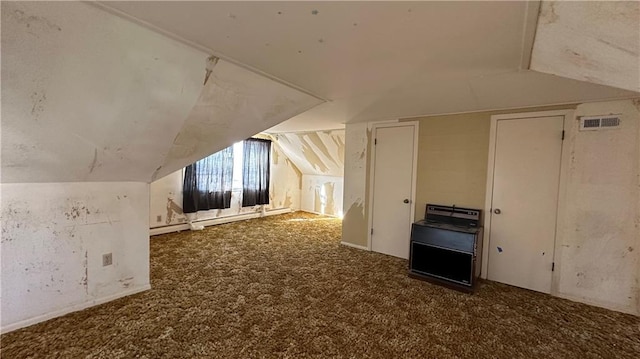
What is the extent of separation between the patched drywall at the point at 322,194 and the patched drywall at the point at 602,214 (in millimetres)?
4160

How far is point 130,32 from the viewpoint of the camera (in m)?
1.32

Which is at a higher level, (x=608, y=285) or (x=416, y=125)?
(x=416, y=125)

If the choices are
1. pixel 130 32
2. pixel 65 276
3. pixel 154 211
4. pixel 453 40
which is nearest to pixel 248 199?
pixel 154 211

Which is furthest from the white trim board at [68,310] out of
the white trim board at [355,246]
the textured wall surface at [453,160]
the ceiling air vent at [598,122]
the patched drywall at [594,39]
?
the ceiling air vent at [598,122]

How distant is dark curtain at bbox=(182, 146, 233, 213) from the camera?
4.80 meters

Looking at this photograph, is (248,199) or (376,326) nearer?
(376,326)

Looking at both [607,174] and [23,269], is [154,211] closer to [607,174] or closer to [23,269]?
[23,269]

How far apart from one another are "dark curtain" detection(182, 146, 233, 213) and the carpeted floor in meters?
1.74

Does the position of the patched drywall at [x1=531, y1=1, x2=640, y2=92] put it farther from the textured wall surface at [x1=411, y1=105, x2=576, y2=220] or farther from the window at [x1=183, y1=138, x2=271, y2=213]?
the window at [x1=183, y1=138, x2=271, y2=213]

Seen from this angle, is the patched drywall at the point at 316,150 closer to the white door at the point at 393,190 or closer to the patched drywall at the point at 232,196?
the patched drywall at the point at 232,196

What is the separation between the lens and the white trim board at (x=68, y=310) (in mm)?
1927

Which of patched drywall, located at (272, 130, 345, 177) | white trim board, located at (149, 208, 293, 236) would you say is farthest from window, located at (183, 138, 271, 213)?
patched drywall, located at (272, 130, 345, 177)

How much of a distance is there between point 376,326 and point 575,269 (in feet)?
6.93

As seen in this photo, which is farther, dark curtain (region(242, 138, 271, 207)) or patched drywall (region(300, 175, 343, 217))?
patched drywall (region(300, 175, 343, 217))
